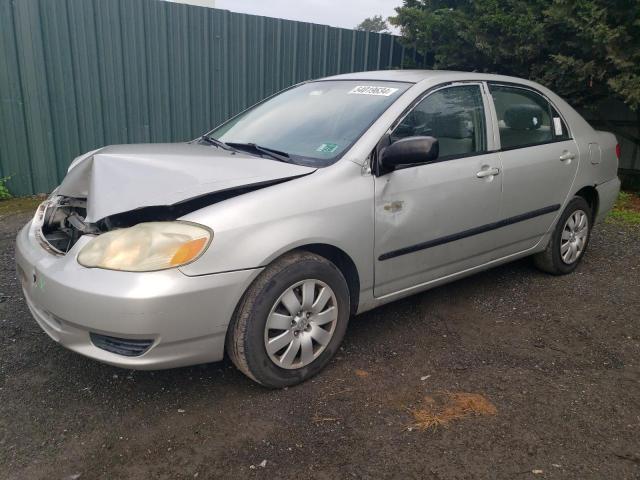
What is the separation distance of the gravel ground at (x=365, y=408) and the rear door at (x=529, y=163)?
0.65 metres

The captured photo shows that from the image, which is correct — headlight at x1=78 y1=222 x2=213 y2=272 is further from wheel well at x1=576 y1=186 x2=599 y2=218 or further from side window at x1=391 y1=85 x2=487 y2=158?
wheel well at x1=576 y1=186 x2=599 y2=218

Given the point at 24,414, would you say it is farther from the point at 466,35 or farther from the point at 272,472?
the point at 466,35

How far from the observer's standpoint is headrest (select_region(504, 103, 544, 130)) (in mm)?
3893

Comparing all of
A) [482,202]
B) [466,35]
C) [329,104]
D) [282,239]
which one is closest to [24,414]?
[282,239]

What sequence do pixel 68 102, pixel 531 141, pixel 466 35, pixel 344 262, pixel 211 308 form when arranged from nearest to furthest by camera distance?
pixel 211 308 < pixel 344 262 < pixel 531 141 < pixel 68 102 < pixel 466 35

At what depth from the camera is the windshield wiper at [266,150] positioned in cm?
309

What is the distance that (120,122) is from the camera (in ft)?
22.1

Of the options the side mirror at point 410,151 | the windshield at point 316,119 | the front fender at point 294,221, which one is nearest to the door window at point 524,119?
the windshield at point 316,119

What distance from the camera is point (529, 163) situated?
388 cm

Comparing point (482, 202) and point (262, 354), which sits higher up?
point (482, 202)

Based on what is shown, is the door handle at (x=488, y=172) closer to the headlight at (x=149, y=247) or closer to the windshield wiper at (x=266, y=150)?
the windshield wiper at (x=266, y=150)

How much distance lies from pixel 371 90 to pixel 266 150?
2.59 ft

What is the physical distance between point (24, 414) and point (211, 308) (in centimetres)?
104

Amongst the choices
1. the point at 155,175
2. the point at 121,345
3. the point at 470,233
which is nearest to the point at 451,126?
the point at 470,233
